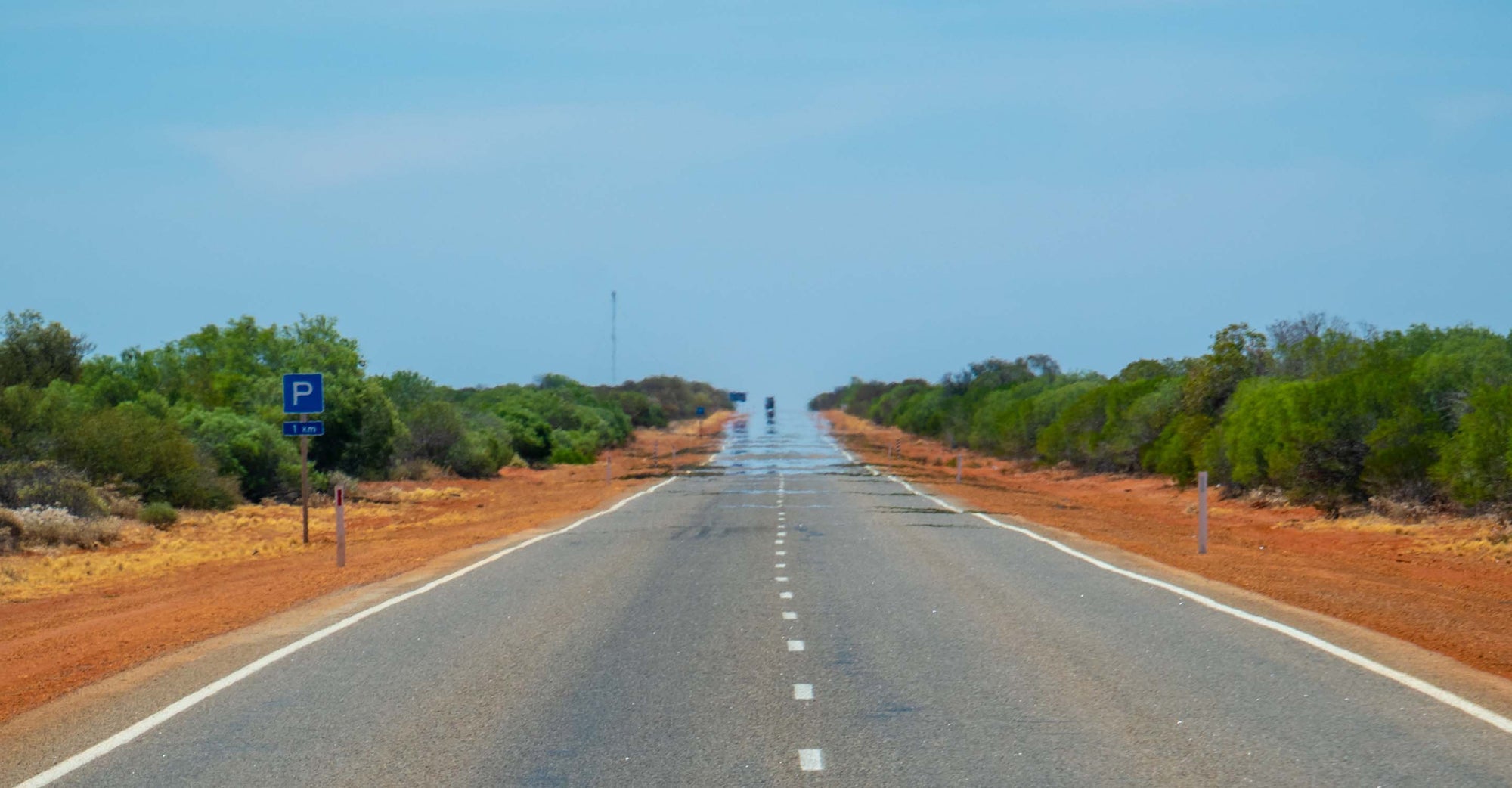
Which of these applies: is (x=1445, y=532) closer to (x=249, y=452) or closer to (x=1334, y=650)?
(x=1334, y=650)

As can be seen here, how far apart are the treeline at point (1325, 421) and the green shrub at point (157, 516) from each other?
2395 centimetres

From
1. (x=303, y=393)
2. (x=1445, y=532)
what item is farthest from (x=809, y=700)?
(x=1445, y=532)

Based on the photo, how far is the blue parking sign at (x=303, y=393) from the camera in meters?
22.8

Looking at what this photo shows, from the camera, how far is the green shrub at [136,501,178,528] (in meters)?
27.3

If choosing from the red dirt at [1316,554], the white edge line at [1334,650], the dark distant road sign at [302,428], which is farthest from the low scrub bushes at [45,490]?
the red dirt at [1316,554]

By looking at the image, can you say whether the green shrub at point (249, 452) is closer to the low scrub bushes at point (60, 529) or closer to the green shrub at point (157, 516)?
the green shrub at point (157, 516)

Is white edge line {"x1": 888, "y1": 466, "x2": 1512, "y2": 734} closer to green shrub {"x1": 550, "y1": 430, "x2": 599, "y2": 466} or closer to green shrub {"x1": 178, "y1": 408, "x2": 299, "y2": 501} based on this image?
green shrub {"x1": 178, "y1": 408, "x2": 299, "y2": 501}

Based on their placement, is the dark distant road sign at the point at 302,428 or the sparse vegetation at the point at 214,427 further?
the sparse vegetation at the point at 214,427

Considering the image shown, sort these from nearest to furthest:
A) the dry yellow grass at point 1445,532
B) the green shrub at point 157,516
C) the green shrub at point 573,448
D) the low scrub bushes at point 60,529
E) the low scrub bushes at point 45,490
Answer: the dry yellow grass at point 1445,532 < the low scrub bushes at point 60,529 < the low scrub bushes at point 45,490 < the green shrub at point 157,516 < the green shrub at point 573,448

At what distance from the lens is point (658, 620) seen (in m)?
12.4

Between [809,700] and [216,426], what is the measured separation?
30.1m

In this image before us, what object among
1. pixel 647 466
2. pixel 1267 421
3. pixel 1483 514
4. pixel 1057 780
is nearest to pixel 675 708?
pixel 1057 780

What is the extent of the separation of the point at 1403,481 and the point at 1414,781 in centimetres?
2534

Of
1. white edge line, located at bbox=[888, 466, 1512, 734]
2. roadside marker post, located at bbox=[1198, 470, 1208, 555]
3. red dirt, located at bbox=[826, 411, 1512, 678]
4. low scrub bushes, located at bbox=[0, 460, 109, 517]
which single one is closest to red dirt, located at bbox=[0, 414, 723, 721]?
low scrub bushes, located at bbox=[0, 460, 109, 517]
